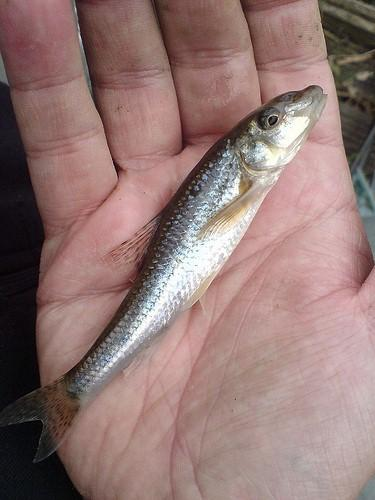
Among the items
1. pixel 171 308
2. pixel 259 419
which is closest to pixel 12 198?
pixel 171 308

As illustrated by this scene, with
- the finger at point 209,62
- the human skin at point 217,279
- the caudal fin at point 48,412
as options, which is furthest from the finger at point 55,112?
the caudal fin at point 48,412

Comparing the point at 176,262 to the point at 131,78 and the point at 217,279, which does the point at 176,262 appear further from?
the point at 131,78

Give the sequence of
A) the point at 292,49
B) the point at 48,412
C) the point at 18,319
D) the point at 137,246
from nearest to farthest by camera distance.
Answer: the point at 48,412 → the point at 137,246 → the point at 292,49 → the point at 18,319

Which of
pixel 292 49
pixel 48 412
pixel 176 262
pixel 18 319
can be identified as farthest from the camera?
pixel 18 319

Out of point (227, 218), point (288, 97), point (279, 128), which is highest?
point (288, 97)

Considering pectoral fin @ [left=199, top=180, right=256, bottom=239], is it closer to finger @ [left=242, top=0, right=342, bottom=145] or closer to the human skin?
the human skin

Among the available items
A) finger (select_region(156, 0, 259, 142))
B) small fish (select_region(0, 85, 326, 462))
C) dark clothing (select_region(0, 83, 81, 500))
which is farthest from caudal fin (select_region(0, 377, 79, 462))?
finger (select_region(156, 0, 259, 142))

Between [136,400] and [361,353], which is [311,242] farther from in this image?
[136,400]

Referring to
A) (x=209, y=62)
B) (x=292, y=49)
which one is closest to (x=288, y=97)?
(x=292, y=49)
